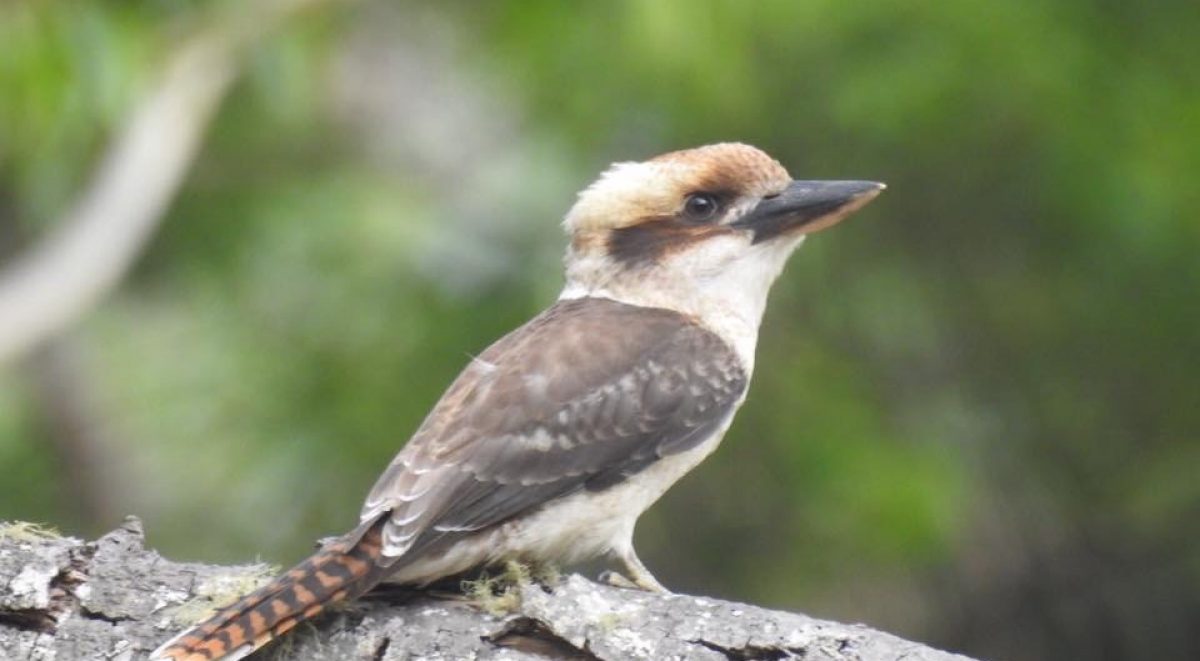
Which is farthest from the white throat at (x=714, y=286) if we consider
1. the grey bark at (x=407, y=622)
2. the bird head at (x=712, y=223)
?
the grey bark at (x=407, y=622)

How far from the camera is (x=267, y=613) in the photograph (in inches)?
182

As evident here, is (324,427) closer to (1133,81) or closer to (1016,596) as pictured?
(1016,596)

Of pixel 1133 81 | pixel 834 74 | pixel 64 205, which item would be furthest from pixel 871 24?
pixel 64 205

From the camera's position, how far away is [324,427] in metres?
9.17

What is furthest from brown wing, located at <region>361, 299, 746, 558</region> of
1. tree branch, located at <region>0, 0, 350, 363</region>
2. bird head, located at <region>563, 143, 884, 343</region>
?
tree branch, located at <region>0, 0, 350, 363</region>

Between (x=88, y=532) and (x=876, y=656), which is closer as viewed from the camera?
(x=876, y=656)

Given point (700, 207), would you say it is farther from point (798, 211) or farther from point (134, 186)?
point (134, 186)

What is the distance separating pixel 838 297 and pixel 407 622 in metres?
4.72

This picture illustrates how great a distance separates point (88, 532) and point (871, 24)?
13.3ft

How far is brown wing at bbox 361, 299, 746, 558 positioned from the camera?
514 cm

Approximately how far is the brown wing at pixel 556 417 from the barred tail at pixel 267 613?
154 mm

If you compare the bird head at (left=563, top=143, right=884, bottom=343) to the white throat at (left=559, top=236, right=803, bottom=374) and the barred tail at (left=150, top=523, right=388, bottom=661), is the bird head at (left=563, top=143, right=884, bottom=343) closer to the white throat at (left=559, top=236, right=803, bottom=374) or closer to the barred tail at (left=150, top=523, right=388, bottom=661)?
the white throat at (left=559, top=236, right=803, bottom=374)

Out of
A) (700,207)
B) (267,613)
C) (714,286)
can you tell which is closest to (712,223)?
(700,207)

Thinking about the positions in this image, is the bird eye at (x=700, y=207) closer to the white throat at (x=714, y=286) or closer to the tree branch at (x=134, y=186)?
the white throat at (x=714, y=286)
